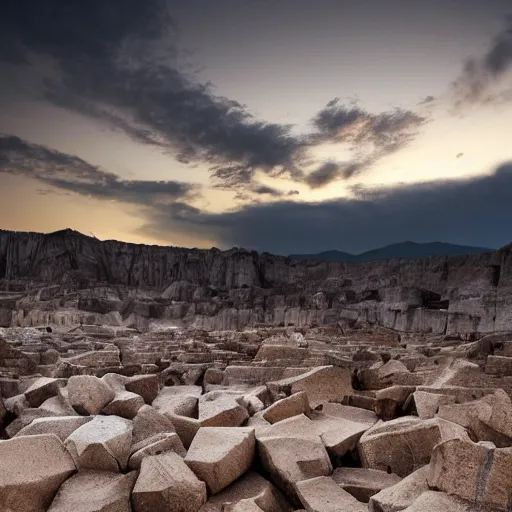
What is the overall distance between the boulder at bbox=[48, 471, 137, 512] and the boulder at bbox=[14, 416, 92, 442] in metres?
0.70

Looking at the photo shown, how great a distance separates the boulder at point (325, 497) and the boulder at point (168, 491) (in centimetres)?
74

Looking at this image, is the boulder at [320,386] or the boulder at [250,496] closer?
the boulder at [250,496]

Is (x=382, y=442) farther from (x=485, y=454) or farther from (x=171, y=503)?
(x=171, y=503)

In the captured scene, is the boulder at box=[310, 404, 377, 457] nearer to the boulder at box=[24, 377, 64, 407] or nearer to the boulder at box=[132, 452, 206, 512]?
the boulder at box=[132, 452, 206, 512]

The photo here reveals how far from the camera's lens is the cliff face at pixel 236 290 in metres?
30.8

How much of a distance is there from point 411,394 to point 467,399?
568 mm

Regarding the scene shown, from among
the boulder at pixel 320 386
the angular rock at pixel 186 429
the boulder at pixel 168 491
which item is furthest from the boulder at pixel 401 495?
the boulder at pixel 320 386

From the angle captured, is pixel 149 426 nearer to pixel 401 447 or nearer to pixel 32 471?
pixel 32 471

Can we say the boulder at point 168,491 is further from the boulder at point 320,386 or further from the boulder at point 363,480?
the boulder at point 320,386

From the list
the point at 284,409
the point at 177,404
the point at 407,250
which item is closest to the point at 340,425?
the point at 284,409

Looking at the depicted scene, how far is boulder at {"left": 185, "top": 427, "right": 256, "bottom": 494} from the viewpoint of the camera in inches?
136

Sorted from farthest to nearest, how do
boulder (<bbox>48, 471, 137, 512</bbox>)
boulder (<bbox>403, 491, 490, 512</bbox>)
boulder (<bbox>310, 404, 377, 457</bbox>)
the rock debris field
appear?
boulder (<bbox>310, 404, 377, 457</bbox>) → boulder (<bbox>48, 471, 137, 512</bbox>) → the rock debris field → boulder (<bbox>403, 491, 490, 512</bbox>)

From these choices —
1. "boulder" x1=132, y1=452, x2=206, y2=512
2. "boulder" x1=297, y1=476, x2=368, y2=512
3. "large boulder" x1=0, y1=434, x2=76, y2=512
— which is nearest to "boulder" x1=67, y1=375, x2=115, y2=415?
"large boulder" x1=0, y1=434, x2=76, y2=512

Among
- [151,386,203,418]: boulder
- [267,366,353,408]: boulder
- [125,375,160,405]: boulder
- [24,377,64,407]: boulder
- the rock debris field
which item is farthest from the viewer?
[125,375,160,405]: boulder
